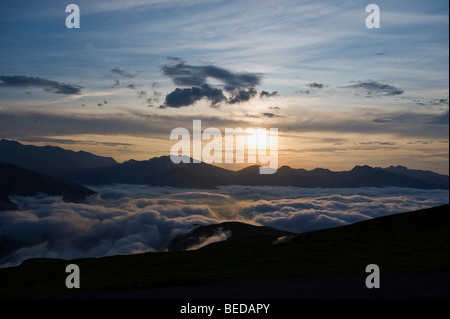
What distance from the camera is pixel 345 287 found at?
27.4 m

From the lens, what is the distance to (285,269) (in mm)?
37188

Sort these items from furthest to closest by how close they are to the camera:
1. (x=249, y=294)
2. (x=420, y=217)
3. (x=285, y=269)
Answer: (x=420, y=217) → (x=285, y=269) → (x=249, y=294)

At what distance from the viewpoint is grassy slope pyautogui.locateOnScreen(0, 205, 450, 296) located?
33.8 meters

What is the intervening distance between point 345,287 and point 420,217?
61398 millimetres

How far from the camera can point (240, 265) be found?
4234cm

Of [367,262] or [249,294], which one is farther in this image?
[367,262]

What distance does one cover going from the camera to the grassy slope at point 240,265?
3384cm
